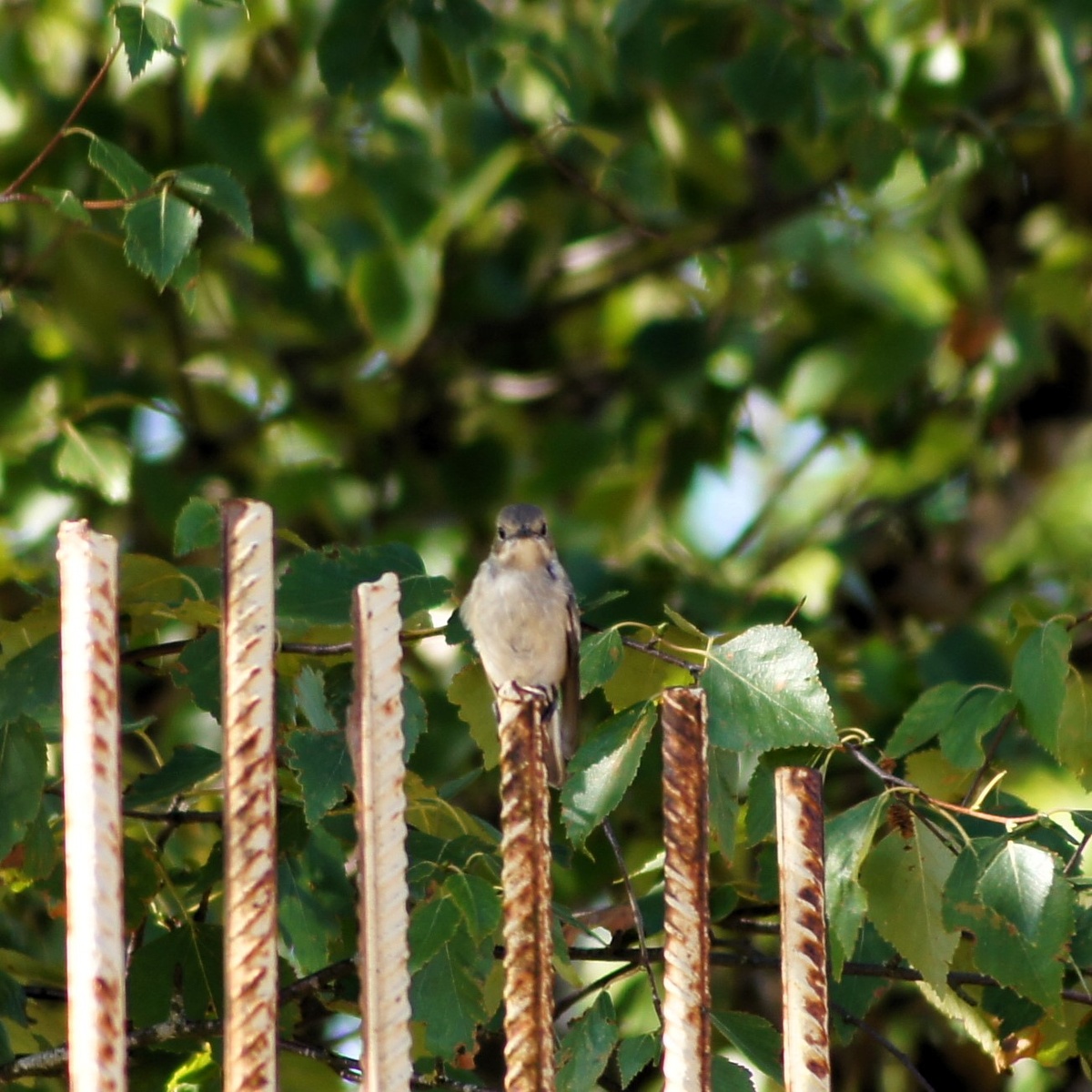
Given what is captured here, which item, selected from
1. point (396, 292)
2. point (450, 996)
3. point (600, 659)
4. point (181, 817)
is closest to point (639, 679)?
point (600, 659)

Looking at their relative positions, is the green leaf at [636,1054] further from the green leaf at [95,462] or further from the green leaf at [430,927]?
the green leaf at [95,462]

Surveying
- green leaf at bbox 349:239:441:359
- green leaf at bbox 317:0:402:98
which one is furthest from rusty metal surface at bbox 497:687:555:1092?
green leaf at bbox 349:239:441:359

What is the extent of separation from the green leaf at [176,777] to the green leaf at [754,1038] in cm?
63

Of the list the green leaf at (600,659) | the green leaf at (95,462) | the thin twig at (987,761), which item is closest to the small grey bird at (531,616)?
the green leaf at (95,462)

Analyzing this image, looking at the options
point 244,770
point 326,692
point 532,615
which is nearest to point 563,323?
point 532,615

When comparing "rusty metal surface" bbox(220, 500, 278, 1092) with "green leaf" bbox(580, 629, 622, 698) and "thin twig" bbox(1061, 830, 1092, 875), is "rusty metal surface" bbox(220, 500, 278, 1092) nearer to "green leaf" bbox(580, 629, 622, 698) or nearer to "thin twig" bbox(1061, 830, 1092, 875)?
"green leaf" bbox(580, 629, 622, 698)

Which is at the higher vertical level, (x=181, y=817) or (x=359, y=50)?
(x=359, y=50)

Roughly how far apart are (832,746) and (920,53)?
285 centimetres

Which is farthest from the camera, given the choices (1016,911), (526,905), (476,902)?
(476,902)

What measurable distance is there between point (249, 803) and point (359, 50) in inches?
68.2

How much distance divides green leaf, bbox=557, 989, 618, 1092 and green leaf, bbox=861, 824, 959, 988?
310 millimetres

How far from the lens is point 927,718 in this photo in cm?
204

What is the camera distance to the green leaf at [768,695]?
5.57 feet

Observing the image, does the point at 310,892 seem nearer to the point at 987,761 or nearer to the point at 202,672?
the point at 202,672
